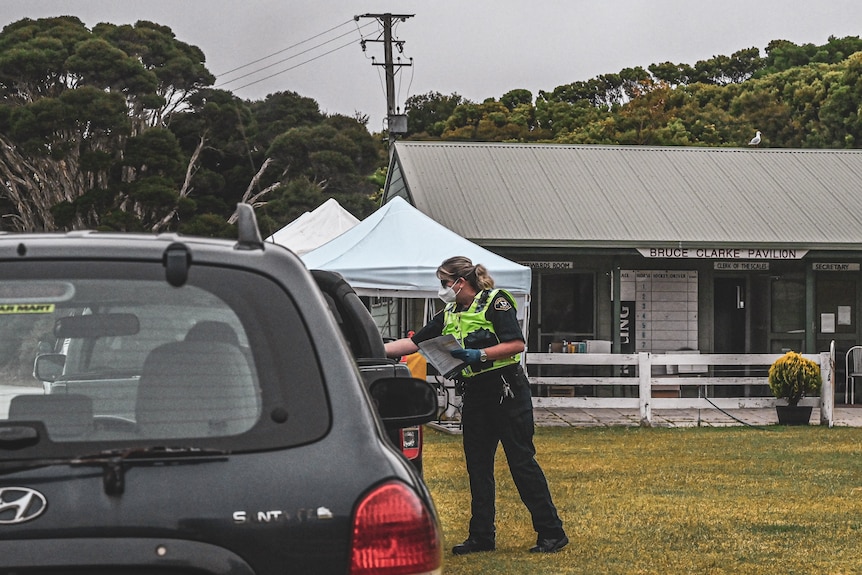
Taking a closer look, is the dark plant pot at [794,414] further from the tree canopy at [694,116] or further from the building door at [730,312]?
the tree canopy at [694,116]

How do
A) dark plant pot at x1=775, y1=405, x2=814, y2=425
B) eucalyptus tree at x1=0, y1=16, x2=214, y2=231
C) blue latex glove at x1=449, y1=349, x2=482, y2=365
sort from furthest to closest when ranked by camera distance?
eucalyptus tree at x1=0, y1=16, x2=214, y2=231, dark plant pot at x1=775, y1=405, x2=814, y2=425, blue latex glove at x1=449, y1=349, x2=482, y2=365

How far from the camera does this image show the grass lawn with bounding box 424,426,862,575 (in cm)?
841

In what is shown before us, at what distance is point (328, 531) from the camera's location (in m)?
3.04

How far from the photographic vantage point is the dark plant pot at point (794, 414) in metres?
18.3


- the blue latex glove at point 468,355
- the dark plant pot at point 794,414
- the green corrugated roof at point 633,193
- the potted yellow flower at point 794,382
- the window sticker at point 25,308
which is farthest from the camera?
the green corrugated roof at point 633,193

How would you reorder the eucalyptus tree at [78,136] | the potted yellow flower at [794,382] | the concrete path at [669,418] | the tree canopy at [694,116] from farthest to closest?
the tree canopy at [694,116] < the eucalyptus tree at [78,136] < the concrete path at [669,418] < the potted yellow flower at [794,382]

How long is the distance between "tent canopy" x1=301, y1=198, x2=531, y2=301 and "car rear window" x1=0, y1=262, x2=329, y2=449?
1304cm

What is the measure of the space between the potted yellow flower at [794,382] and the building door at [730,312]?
577 cm

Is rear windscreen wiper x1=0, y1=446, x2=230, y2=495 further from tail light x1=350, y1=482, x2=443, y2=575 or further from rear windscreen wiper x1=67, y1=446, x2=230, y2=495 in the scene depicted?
tail light x1=350, y1=482, x2=443, y2=575

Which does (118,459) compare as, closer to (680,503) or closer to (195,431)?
(195,431)

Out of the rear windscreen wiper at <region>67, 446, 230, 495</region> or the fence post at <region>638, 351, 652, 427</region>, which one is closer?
the rear windscreen wiper at <region>67, 446, 230, 495</region>

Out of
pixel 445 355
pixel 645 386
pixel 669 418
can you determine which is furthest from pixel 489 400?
pixel 669 418

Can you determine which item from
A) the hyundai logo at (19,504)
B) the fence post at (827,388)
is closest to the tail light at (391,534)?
the hyundai logo at (19,504)

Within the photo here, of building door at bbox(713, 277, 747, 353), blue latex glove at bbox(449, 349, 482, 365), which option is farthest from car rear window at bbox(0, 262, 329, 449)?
building door at bbox(713, 277, 747, 353)
